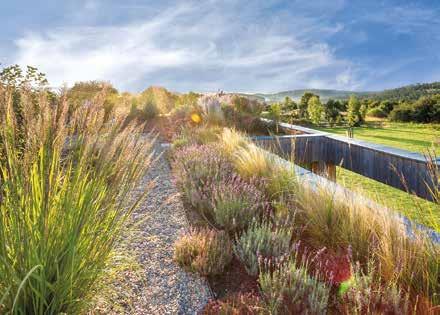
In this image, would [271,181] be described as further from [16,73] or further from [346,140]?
[346,140]

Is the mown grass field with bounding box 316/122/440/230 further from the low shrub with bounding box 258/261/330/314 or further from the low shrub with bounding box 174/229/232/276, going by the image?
the low shrub with bounding box 174/229/232/276

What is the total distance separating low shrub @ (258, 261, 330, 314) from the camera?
5.61 feet

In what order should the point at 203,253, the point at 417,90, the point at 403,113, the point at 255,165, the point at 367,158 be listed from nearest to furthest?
1. the point at 203,253
2. the point at 255,165
3. the point at 367,158
4. the point at 417,90
5. the point at 403,113

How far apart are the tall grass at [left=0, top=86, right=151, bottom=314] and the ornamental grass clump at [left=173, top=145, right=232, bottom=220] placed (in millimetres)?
1943

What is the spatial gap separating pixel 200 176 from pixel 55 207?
2781 millimetres

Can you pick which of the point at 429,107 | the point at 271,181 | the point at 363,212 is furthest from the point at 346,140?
the point at 429,107

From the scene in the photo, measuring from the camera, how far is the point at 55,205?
1.44m

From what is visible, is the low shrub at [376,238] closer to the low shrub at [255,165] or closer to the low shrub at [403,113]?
the low shrub at [255,165]

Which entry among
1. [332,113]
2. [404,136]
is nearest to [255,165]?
[404,136]

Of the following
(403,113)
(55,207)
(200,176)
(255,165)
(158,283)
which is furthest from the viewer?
(403,113)

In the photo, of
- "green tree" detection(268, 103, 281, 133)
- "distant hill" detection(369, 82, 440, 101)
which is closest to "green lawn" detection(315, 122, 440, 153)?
"distant hill" detection(369, 82, 440, 101)

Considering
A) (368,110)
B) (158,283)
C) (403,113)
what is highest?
(368,110)

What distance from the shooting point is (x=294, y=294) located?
183cm

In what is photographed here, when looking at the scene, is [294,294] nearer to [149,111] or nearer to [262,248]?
[262,248]
